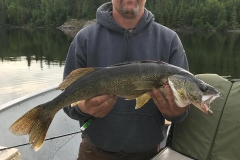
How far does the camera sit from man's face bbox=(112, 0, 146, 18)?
364cm

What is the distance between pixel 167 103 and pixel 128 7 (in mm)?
1249

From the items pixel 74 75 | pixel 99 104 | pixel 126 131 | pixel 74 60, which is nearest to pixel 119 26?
pixel 74 60

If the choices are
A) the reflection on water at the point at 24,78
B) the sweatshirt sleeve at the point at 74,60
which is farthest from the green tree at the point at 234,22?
the sweatshirt sleeve at the point at 74,60

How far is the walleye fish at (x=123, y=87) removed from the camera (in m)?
2.92

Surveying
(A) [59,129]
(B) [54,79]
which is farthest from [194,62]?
(A) [59,129]

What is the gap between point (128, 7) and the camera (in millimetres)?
3648

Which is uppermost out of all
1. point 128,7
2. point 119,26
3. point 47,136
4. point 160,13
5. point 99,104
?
point 128,7

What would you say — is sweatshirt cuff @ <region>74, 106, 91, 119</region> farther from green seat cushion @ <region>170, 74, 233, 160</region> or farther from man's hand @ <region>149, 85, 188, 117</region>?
green seat cushion @ <region>170, 74, 233, 160</region>

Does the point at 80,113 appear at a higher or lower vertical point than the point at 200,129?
higher

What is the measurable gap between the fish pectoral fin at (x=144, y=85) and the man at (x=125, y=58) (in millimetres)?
625

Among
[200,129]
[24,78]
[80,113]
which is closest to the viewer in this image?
[80,113]

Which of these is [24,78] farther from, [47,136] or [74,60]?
[74,60]

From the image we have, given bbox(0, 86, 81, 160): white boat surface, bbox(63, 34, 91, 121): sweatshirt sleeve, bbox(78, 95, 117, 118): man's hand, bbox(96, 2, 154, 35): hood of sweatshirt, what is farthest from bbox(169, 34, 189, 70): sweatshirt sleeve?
bbox(0, 86, 81, 160): white boat surface

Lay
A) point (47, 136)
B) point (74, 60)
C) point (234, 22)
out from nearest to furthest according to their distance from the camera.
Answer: point (74, 60) → point (47, 136) → point (234, 22)
